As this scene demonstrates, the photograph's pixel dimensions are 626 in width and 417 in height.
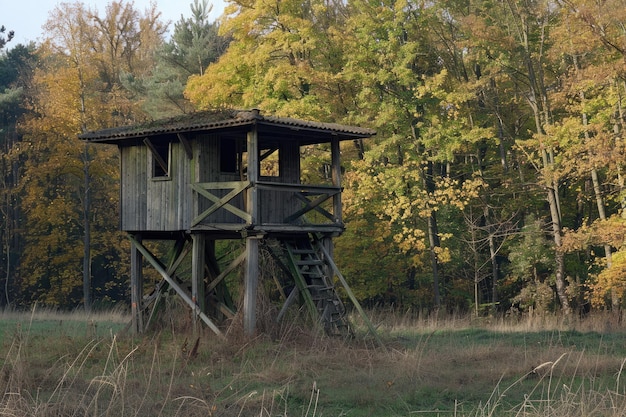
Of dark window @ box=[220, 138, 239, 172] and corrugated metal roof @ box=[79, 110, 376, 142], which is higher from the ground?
corrugated metal roof @ box=[79, 110, 376, 142]

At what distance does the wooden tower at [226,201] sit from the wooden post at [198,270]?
27 mm

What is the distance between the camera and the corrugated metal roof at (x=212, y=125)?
55.1ft

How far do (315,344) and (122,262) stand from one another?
23.1 m

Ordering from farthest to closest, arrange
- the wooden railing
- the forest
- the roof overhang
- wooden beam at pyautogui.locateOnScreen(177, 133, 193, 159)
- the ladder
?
the forest → the ladder → wooden beam at pyautogui.locateOnScreen(177, 133, 193, 159) → the wooden railing → the roof overhang

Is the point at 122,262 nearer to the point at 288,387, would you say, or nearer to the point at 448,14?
the point at 448,14

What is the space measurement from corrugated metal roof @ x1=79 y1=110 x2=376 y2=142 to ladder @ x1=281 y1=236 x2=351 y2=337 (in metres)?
2.91

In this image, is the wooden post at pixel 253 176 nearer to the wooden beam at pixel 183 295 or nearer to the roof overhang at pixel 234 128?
the roof overhang at pixel 234 128

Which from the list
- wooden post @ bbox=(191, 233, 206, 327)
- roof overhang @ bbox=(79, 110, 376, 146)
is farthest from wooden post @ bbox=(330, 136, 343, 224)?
wooden post @ bbox=(191, 233, 206, 327)

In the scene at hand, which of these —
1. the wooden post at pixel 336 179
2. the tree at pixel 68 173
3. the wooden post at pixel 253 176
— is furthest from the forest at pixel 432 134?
the wooden post at pixel 253 176

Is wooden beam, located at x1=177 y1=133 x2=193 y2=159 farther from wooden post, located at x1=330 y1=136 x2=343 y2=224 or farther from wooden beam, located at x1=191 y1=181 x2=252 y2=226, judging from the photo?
wooden post, located at x1=330 y1=136 x2=343 y2=224

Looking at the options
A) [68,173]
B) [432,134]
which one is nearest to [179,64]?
[68,173]

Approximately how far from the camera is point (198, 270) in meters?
18.6

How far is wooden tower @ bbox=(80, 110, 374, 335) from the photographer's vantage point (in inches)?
685

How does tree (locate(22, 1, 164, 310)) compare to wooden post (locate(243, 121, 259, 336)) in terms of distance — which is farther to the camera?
tree (locate(22, 1, 164, 310))
